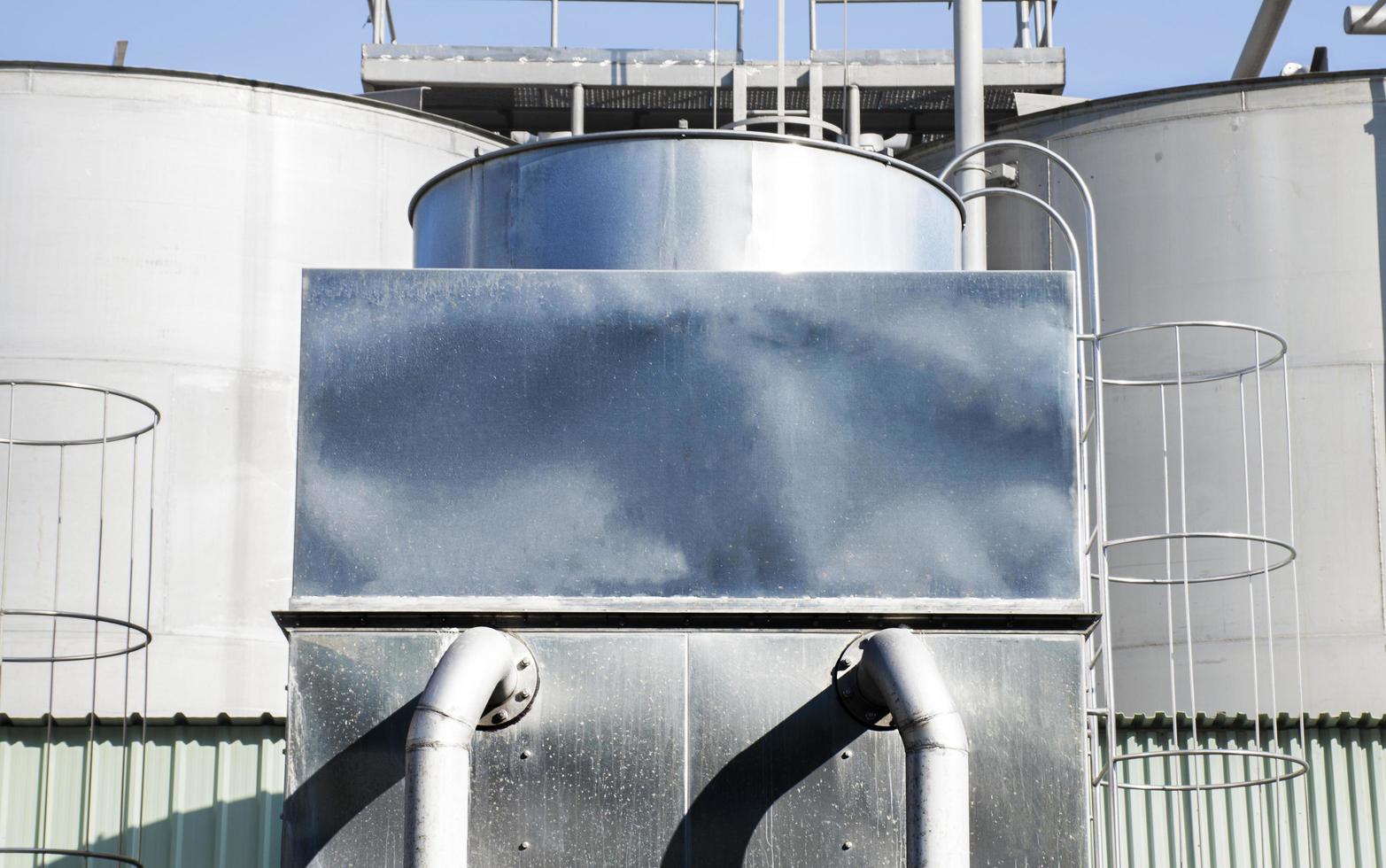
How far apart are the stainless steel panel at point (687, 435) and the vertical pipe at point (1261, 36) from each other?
13185 millimetres

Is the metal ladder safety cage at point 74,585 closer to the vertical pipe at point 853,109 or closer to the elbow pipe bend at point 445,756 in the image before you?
the vertical pipe at point 853,109

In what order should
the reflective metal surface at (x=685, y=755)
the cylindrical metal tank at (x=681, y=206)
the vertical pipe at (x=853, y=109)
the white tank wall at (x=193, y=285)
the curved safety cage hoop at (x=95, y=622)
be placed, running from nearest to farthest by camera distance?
the reflective metal surface at (x=685, y=755) → the cylindrical metal tank at (x=681, y=206) → the curved safety cage hoop at (x=95, y=622) → the white tank wall at (x=193, y=285) → the vertical pipe at (x=853, y=109)

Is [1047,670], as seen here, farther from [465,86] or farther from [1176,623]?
[465,86]

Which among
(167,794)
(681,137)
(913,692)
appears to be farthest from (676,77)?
(913,692)

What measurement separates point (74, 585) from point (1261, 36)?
1354 cm

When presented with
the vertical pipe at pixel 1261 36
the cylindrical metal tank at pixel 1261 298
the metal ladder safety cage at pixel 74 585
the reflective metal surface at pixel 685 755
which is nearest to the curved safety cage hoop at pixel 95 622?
the metal ladder safety cage at pixel 74 585

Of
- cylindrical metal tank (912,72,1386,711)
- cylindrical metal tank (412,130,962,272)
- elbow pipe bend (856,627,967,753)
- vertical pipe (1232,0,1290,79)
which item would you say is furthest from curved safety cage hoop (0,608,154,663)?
vertical pipe (1232,0,1290,79)

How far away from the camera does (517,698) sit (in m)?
7.81

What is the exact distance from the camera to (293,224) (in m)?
16.8

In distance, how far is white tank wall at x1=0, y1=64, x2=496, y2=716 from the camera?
1568cm

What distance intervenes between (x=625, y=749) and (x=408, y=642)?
1.02 metres

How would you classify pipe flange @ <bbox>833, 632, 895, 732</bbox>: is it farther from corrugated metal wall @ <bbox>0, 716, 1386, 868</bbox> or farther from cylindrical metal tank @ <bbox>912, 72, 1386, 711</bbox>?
cylindrical metal tank @ <bbox>912, 72, 1386, 711</bbox>

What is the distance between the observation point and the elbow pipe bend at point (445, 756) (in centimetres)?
706

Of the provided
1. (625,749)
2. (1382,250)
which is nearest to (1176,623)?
(1382,250)
